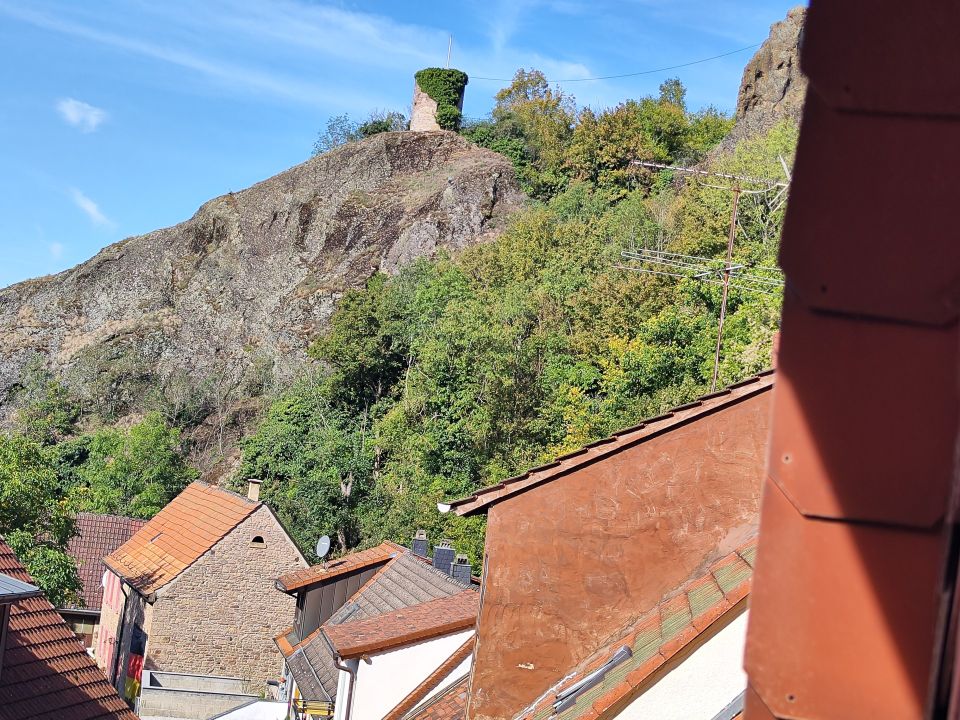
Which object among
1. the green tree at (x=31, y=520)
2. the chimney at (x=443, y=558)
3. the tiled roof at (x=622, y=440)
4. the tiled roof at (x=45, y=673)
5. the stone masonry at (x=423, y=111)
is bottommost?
the green tree at (x=31, y=520)

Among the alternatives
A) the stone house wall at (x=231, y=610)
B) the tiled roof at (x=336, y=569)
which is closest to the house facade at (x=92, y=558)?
the stone house wall at (x=231, y=610)

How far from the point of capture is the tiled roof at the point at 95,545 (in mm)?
31062

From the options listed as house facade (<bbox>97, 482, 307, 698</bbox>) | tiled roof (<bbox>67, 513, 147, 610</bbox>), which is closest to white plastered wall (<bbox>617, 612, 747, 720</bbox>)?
house facade (<bbox>97, 482, 307, 698</bbox>)

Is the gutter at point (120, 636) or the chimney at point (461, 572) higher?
the chimney at point (461, 572)

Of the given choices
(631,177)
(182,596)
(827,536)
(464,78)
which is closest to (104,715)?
(827,536)

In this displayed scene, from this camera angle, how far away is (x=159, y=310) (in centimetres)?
5416

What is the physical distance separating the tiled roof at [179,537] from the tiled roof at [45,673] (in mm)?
13277

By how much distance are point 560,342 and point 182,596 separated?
12968mm

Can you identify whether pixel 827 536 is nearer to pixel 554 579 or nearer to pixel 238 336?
pixel 554 579

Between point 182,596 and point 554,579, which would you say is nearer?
point 554,579

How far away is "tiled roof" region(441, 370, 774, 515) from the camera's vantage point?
741 cm

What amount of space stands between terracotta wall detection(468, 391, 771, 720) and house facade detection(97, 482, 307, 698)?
17.7 m

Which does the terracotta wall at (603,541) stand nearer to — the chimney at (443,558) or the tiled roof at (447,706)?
the tiled roof at (447,706)

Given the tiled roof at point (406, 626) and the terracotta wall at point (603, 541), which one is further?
the tiled roof at point (406, 626)
